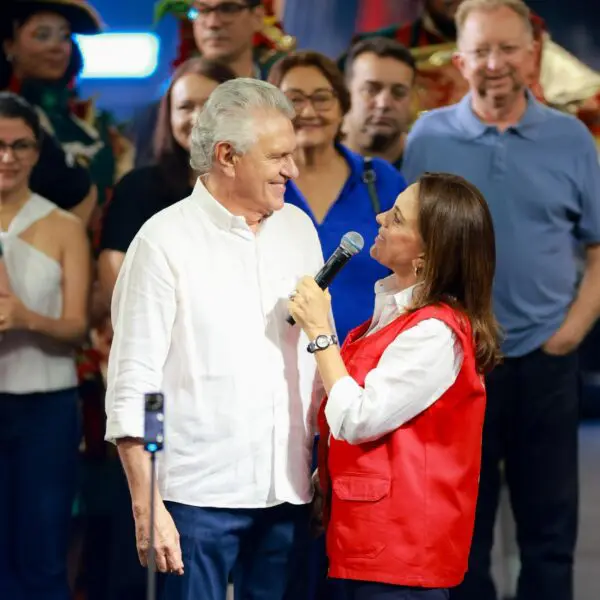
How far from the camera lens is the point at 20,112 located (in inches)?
148

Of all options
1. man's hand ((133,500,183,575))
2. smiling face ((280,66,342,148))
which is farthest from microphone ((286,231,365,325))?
smiling face ((280,66,342,148))

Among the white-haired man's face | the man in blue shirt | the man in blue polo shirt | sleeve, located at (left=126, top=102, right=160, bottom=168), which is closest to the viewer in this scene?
the white-haired man's face

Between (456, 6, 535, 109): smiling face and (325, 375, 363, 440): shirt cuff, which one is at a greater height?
(456, 6, 535, 109): smiling face

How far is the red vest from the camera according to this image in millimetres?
2350

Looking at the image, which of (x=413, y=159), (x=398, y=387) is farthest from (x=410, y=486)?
(x=413, y=159)

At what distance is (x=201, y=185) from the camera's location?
8.06 feet

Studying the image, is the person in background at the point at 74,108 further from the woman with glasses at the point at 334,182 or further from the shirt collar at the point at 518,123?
the shirt collar at the point at 518,123

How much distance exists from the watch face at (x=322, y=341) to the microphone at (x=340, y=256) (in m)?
0.11

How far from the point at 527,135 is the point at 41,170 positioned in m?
1.49

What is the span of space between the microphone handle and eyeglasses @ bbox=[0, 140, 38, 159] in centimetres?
160

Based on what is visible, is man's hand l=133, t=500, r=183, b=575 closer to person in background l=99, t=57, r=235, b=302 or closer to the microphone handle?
the microphone handle

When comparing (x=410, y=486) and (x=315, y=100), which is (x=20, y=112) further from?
(x=410, y=486)

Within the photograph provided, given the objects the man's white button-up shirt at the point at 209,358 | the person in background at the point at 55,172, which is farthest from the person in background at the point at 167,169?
the man's white button-up shirt at the point at 209,358

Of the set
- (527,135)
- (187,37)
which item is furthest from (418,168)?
(187,37)
